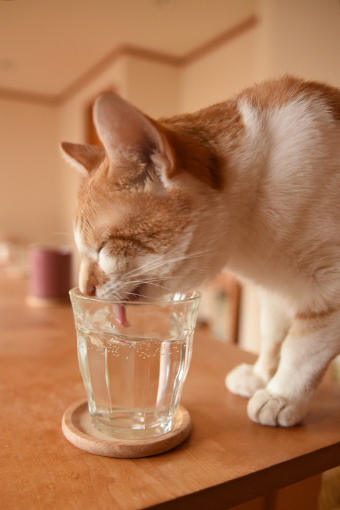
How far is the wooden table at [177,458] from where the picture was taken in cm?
36

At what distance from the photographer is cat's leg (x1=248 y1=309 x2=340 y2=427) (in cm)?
55

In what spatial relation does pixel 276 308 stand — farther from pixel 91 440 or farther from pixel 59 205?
pixel 59 205

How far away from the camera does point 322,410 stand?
23.2 inches

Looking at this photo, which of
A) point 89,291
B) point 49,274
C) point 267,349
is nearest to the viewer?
point 89,291

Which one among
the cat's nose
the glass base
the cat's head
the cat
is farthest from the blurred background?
the glass base

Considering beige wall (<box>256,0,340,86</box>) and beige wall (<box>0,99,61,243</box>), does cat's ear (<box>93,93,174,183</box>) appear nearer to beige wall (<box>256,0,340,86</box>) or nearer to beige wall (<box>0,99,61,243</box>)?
beige wall (<box>256,0,340,86</box>)

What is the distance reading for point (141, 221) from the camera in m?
0.53

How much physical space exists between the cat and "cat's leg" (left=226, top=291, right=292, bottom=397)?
28 mm

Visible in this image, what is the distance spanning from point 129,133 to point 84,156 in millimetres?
191

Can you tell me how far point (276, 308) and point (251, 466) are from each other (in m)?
0.32

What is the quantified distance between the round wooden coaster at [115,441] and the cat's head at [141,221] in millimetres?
161

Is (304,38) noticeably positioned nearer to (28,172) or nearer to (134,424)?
(134,424)

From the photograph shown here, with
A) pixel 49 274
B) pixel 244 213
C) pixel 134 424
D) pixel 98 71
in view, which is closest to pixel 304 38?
pixel 244 213

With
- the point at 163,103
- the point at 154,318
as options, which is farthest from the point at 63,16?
the point at 154,318
